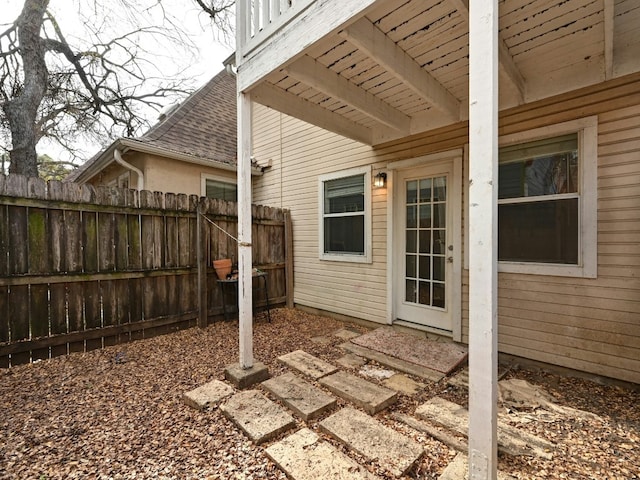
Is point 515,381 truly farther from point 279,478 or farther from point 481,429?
point 279,478

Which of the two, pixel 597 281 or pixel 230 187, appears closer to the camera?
pixel 597 281

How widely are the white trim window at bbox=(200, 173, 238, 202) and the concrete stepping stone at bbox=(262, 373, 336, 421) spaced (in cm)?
410

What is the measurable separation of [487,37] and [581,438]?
2.41 metres

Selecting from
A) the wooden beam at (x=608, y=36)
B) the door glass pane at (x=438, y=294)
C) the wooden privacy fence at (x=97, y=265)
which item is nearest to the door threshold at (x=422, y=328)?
the door glass pane at (x=438, y=294)

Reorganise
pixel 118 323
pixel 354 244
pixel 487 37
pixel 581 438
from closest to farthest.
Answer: pixel 487 37, pixel 581 438, pixel 118 323, pixel 354 244

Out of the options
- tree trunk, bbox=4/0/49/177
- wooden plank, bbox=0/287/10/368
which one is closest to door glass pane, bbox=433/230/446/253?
wooden plank, bbox=0/287/10/368

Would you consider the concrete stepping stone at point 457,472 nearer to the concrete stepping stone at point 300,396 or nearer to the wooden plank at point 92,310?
the concrete stepping stone at point 300,396

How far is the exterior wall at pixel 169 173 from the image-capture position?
16.0 ft

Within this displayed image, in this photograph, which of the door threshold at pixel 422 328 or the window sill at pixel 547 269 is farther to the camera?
the door threshold at pixel 422 328

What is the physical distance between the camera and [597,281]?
8.33ft

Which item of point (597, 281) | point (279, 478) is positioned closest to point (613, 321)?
point (597, 281)

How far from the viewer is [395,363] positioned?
2.93 metres

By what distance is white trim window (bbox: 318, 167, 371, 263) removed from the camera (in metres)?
4.29

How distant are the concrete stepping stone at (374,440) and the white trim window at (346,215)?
8.17ft
